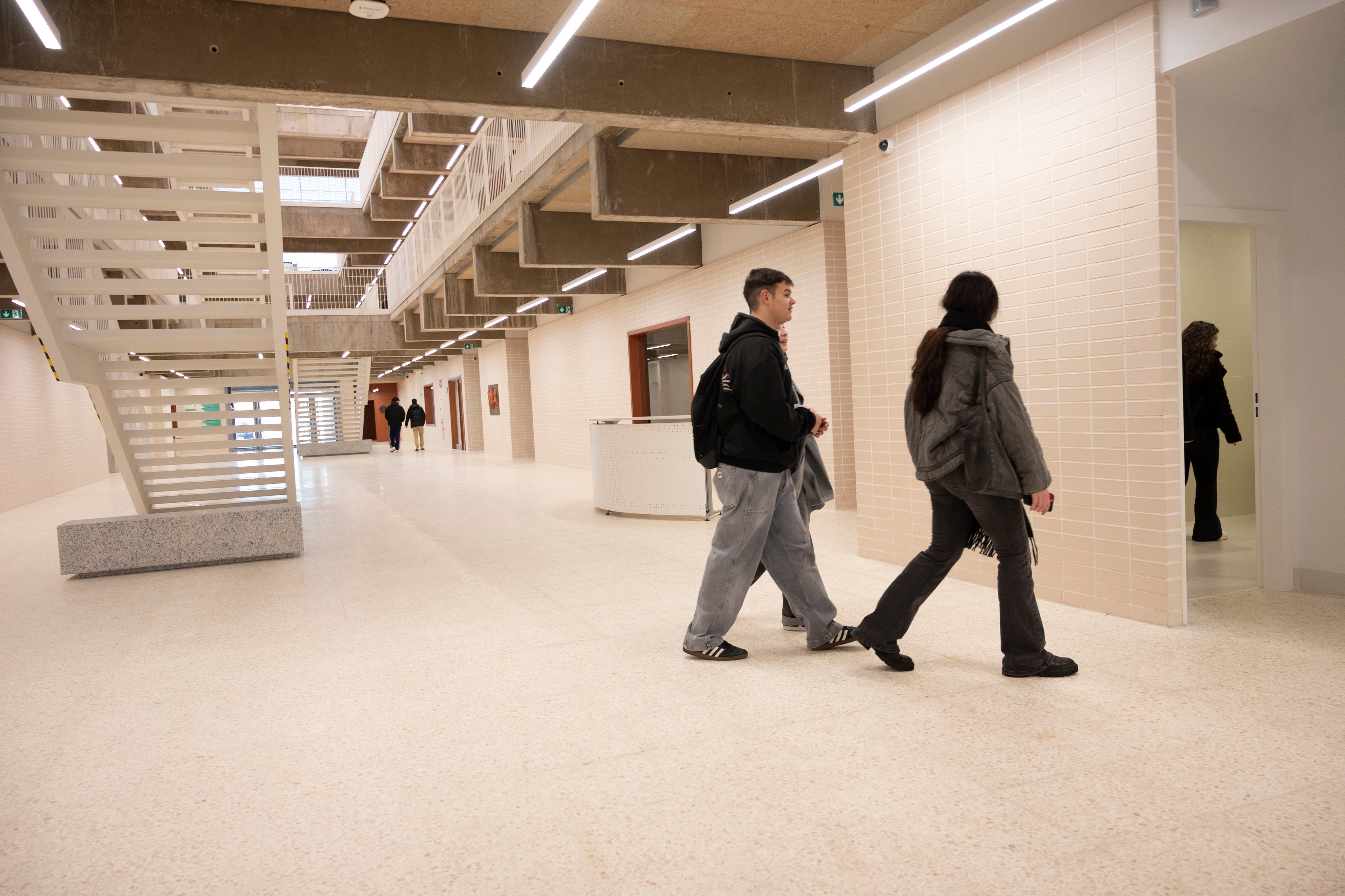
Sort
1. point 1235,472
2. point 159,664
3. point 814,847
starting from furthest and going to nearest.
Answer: point 1235,472 < point 159,664 < point 814,847

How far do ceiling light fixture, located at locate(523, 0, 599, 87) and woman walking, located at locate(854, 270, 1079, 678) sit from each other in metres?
2.34

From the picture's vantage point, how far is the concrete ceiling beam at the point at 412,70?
14.7 ft

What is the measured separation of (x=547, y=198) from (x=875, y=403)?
5.65 meters

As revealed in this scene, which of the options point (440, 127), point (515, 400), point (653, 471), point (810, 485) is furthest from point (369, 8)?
point (515, 400)

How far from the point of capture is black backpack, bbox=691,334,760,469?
3789mm

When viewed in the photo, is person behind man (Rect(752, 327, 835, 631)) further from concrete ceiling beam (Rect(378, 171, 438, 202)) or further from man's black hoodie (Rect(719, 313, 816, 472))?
concrete ceiling beam (Rect(378, 171, 438, 202))

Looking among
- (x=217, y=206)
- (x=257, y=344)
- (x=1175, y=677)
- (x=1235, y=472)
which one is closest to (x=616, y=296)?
(x=257, y=344)

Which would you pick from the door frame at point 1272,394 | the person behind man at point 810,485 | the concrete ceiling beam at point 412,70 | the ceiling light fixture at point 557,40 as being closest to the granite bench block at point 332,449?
the concrete ceiling beam at point 412,70

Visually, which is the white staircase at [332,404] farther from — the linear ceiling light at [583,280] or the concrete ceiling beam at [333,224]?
the linear ceiling light at [583,280]

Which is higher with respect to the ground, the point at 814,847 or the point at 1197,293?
the point at 1197,293

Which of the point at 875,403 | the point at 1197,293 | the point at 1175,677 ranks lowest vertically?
the point at 1175,677

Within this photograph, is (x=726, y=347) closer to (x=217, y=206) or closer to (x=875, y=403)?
(x=875, y=403)

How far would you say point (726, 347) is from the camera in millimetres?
3859

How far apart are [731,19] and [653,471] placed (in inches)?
197
